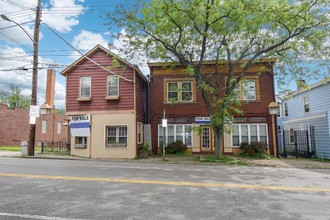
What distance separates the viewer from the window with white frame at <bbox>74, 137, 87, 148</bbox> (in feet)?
56.7

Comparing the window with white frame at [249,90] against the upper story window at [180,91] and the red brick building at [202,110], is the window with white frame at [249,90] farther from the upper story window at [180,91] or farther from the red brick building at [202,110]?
the upper story window at [180,91]

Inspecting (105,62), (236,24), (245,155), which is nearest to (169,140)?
(245,155)

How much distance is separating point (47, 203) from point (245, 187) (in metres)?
5.32

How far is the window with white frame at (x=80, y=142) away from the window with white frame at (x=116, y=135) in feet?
5.75

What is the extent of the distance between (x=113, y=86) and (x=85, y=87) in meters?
2.27

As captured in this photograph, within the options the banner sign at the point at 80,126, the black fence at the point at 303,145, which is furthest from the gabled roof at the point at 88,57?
the black fence at the point at 303,145

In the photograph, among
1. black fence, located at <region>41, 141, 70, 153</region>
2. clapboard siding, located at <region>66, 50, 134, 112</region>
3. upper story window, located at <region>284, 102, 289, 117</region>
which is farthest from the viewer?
upper story window, located at <region>284, 102, 289, 117</region>

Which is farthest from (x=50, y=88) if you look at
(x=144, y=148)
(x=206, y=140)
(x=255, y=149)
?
(x=255, y=149)

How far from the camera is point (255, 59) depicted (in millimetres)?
15656

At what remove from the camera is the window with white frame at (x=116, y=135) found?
670 inches

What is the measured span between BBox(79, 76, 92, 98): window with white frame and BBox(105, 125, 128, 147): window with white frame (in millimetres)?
3141

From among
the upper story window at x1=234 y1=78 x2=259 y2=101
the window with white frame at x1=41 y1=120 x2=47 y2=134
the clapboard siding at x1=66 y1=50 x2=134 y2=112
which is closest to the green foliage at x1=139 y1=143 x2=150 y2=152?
the clapboard siding at x1=66 y1=50 x2=134 y2=112

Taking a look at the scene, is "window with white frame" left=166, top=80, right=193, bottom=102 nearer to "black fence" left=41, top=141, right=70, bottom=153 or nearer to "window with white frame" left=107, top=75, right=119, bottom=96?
"window with white frame" left=107, top=75, right=119, bottom=96

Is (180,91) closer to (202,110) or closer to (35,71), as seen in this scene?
(202,110)
